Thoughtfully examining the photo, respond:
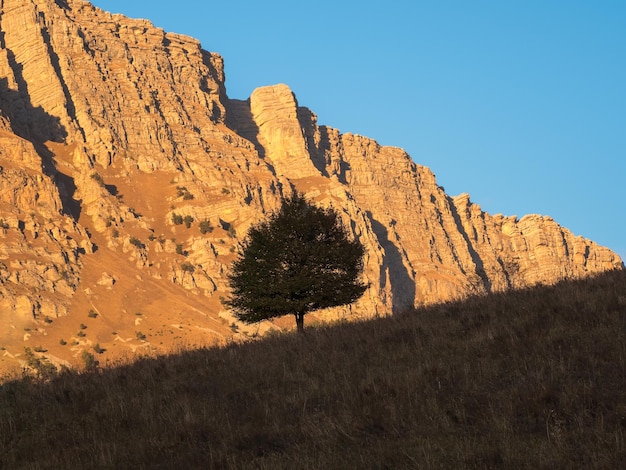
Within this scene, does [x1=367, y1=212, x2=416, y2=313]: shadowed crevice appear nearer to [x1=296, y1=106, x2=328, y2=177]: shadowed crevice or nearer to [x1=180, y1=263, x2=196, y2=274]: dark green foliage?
[x1=296, y1=106, x2=328, y2=177]: shadowed crevice

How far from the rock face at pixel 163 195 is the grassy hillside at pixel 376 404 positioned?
47.6 metres

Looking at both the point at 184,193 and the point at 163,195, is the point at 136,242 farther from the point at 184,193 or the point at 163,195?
the point at 184,193

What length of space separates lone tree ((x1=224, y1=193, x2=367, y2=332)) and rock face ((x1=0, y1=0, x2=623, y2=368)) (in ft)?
80.0

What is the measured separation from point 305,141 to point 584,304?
15694 centimetres

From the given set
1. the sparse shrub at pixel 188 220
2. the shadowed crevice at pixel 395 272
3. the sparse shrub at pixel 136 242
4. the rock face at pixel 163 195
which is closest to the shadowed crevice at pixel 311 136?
the rock face at pixel 163 195

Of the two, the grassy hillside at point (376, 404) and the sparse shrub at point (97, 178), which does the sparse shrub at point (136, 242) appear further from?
the grassy hillside at point (376, 404)

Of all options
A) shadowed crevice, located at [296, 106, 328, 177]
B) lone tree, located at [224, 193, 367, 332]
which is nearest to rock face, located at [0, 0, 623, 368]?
shadowed crevice, located at [296, 106, 328, 177]

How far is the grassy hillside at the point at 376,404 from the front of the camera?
7766 millimetres

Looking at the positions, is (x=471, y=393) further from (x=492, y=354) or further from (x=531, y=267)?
(x=531, y=267)

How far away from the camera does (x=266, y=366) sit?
41.4 ft

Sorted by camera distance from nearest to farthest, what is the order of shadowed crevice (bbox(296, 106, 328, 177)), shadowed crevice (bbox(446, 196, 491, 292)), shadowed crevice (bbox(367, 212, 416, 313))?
shadowed crevice (bbox(367, 212, 416, 313)) → shadowed crevice (bbox(296, 106, 328, 177)) → shadowed crevice (bbox(446, 196, 491, 292))

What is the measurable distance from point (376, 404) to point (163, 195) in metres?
117

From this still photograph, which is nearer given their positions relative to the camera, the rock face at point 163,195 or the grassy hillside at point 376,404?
the grassy hillside at point 376,404

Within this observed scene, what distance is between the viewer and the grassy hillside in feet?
25.5
